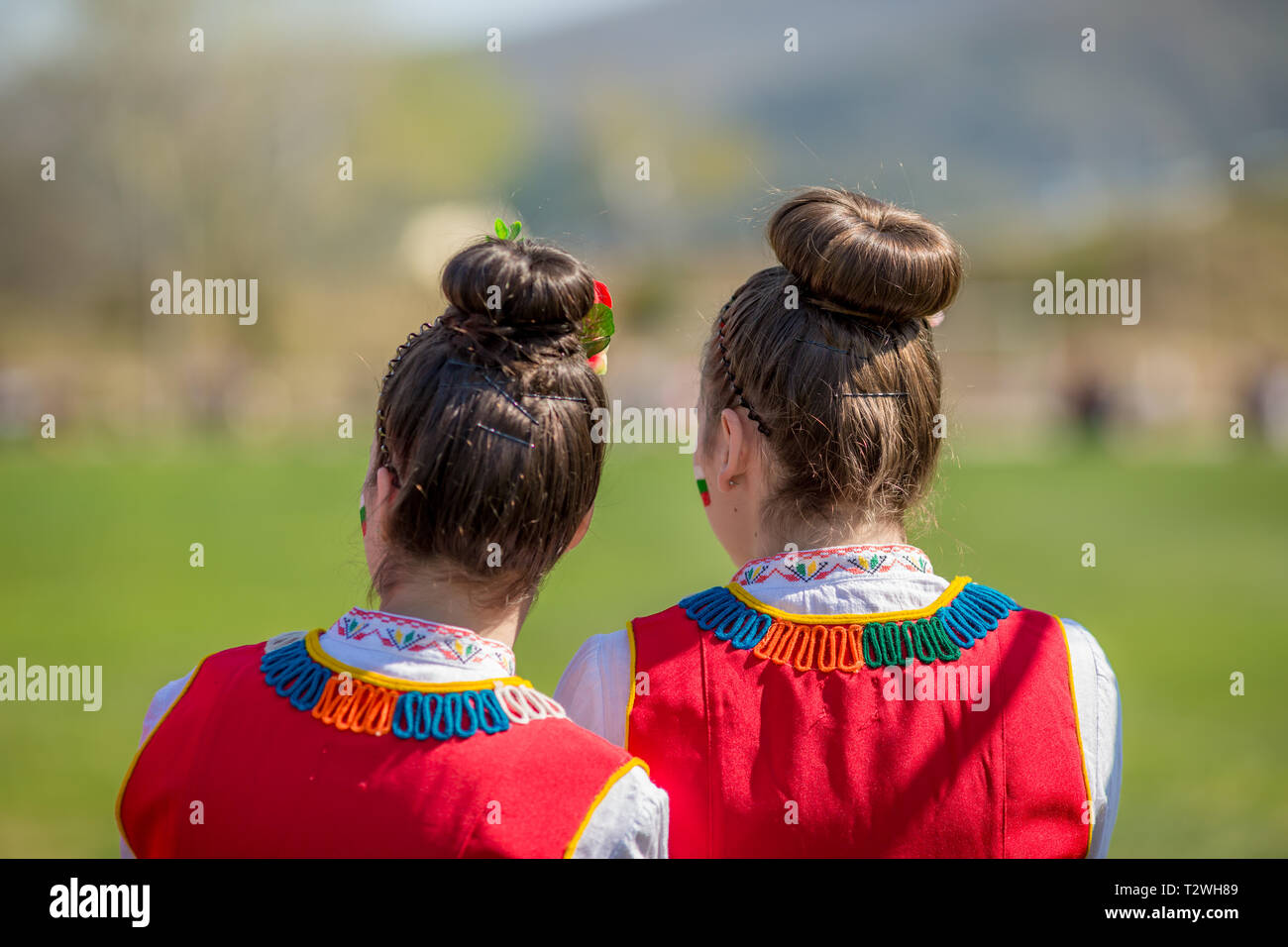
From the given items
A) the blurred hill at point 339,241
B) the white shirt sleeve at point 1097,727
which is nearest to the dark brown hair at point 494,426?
the white shirt sleeve at point 1097,727

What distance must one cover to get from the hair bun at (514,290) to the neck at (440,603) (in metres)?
0.42

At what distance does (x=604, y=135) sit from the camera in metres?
79.3

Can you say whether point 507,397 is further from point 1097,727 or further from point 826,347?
point 1097,727

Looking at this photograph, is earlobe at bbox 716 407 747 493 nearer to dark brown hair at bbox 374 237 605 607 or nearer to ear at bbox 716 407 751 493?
ear at bbox 716 407 751 493

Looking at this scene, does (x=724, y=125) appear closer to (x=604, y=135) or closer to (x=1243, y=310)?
(x=604, y=135)

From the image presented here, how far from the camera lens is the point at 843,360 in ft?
6.68

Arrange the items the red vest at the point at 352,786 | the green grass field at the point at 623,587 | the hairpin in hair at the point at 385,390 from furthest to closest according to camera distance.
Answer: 1. the green grass field at the point at 623,587
2. the hairpin in hair at the point at 385,390
3. the red vest at the point at 352,786

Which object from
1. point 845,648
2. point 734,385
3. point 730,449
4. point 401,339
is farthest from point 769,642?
point 401,339

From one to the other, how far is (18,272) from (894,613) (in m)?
56.0

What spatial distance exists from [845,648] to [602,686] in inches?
16.6

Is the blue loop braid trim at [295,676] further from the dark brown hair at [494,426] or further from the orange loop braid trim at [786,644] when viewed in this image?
the orange loop braid trim at [786,644]

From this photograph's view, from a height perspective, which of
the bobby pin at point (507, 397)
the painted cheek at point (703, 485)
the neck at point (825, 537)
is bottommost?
the neck at point (825, 537)

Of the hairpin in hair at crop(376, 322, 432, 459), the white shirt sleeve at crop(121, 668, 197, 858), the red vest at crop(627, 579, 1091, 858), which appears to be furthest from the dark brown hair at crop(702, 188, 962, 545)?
the white shirt sleeve at crop(121, 668, 197, 858)

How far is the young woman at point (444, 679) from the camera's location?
166cm
